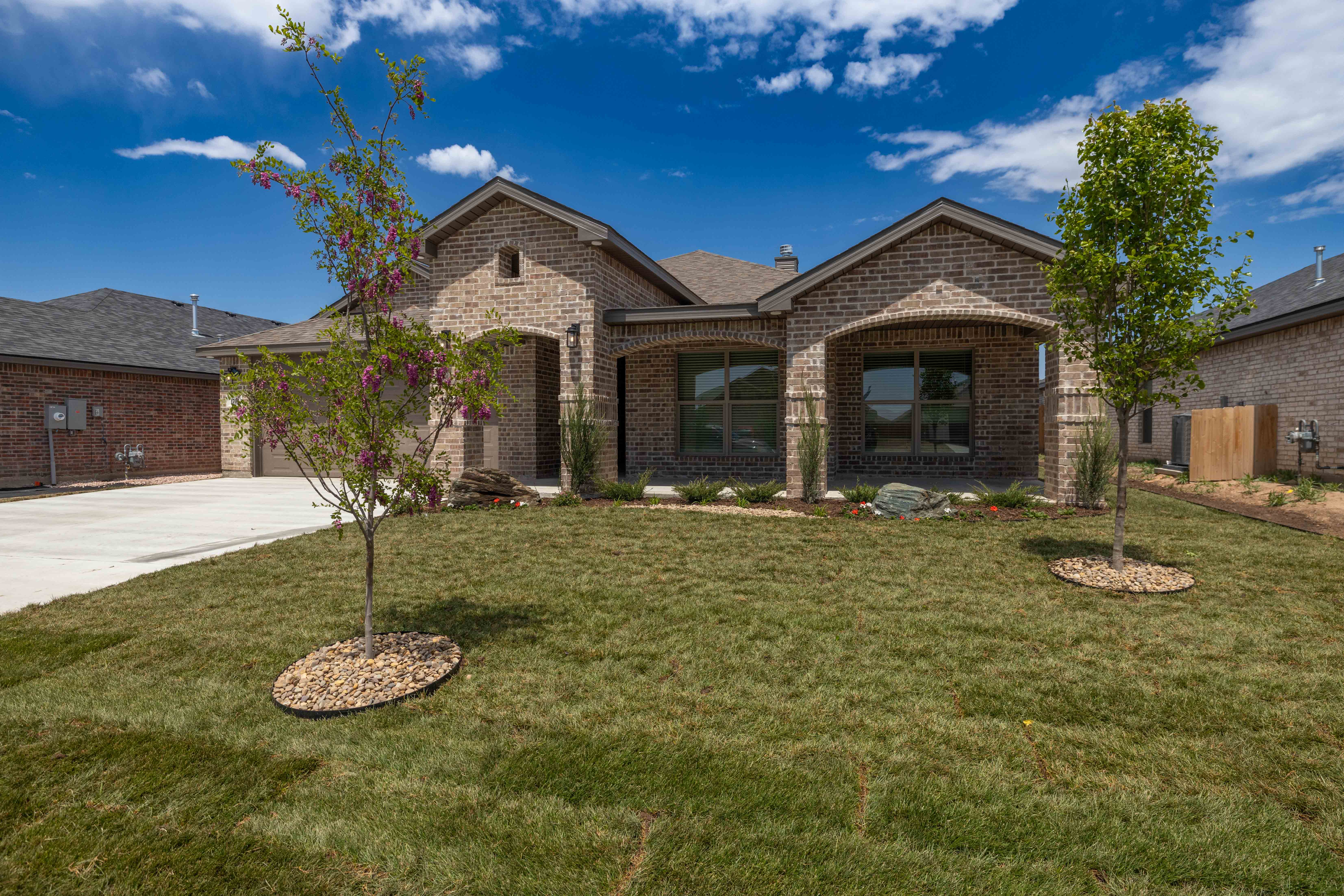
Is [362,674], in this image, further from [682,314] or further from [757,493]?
[682,314]

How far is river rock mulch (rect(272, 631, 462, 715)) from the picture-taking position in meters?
3.74

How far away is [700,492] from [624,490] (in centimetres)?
134

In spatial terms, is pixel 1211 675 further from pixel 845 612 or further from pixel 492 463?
pixel 492 463

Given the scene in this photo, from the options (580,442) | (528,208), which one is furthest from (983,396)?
Result: (528,208)

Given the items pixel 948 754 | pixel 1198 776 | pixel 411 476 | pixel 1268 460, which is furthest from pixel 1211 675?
pixel 1268 460

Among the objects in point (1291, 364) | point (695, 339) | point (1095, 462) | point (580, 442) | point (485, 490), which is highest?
point (695, 339)

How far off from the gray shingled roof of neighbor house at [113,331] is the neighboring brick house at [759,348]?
7.29 feet

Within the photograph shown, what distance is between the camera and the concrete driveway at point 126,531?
648 cm

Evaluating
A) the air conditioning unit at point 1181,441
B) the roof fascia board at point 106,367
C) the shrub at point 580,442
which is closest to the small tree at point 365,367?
the shrub at point 580,442

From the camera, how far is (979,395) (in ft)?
44.8

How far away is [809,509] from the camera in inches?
395

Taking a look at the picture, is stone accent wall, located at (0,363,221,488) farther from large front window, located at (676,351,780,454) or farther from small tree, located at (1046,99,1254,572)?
small tree, located at (1046,99,1254,572)

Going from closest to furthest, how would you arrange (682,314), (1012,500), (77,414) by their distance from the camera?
(1012,500), (682,314), (77,414)

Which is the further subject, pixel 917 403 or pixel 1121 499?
pixel 917 403
